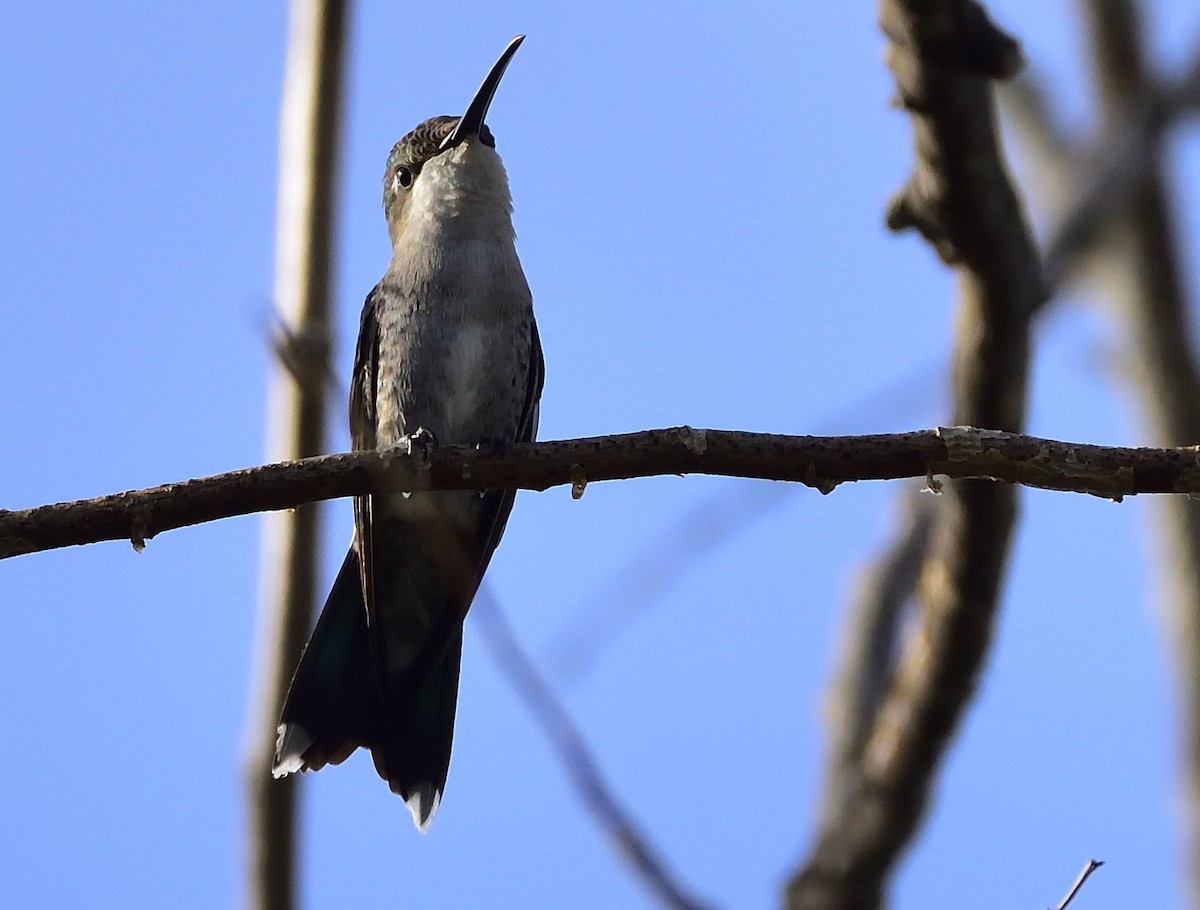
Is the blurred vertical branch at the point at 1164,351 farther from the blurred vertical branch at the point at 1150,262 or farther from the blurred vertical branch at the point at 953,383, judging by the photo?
the blurred vertical branch at the point at 953,383

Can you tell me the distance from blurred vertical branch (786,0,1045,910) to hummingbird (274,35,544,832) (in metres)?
1.58

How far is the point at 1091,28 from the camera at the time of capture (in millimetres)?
7281

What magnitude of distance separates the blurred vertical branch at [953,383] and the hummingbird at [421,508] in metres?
1.58

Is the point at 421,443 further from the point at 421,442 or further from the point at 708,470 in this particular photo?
the point at 708,470

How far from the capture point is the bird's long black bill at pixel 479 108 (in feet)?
21.2

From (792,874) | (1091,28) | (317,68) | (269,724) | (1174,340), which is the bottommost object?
(792,874)

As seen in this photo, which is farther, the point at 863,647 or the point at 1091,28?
the point at 863,647

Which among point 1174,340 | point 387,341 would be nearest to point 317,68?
point 387,341

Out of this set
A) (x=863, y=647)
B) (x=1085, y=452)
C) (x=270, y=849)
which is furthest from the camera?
(x=863, y=647)

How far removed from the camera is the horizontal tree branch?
11.5 feet

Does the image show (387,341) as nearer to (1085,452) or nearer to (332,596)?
(332,596)

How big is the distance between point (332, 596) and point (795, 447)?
258cm

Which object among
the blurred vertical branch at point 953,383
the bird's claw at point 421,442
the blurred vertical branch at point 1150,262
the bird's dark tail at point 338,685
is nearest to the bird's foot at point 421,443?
the bird's claw at point 421,442

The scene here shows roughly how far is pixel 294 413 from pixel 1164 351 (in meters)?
3.83
